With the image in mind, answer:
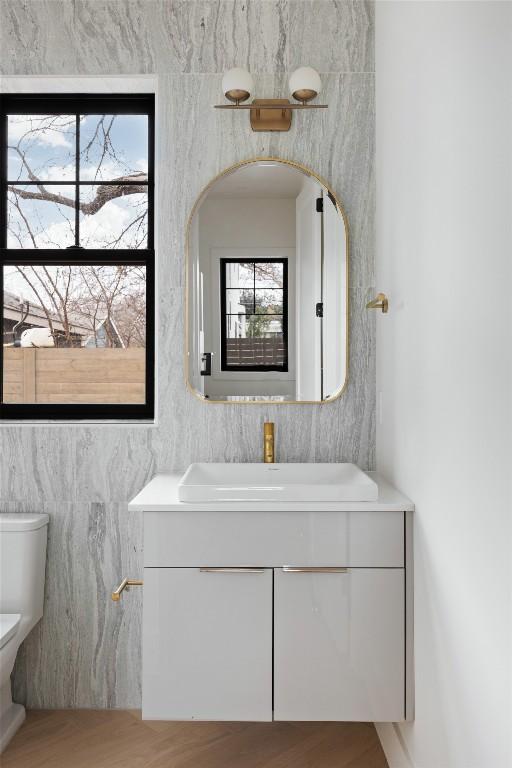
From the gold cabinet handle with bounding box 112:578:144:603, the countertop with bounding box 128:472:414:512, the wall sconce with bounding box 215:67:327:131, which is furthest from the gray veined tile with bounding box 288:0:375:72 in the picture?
the gold cabinet handle with bounding box 112:578:144:603

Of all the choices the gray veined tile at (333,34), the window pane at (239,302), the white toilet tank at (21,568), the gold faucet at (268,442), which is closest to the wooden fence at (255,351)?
the window pane at (239,302)

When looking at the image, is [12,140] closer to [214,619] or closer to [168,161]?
[168,161]

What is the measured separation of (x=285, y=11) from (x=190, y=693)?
90.9 inches

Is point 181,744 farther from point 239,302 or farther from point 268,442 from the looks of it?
point 239,302

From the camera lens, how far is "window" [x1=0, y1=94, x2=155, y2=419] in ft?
7.25

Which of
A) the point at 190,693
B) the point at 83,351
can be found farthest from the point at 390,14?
the point at 190,693

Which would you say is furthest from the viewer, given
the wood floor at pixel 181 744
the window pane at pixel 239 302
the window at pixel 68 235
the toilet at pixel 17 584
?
the window at pixel 68 235

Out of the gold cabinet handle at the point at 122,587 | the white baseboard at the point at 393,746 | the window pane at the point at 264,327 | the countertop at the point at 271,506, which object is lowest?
the white baseboard at the point at 393,746

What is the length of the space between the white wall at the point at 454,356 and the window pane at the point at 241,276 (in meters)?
0.51

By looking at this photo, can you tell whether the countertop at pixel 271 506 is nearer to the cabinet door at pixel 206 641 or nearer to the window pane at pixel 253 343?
the cabinet door at pixel 206 641

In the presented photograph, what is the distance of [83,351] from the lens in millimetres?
2318

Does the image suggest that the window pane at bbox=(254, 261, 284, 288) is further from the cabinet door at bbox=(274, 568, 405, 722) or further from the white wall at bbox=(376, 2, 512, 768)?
the cabinet door at bbox=(274, 568, 405, 722)

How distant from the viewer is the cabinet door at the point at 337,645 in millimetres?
1539

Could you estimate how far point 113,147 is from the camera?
227 centimetres
